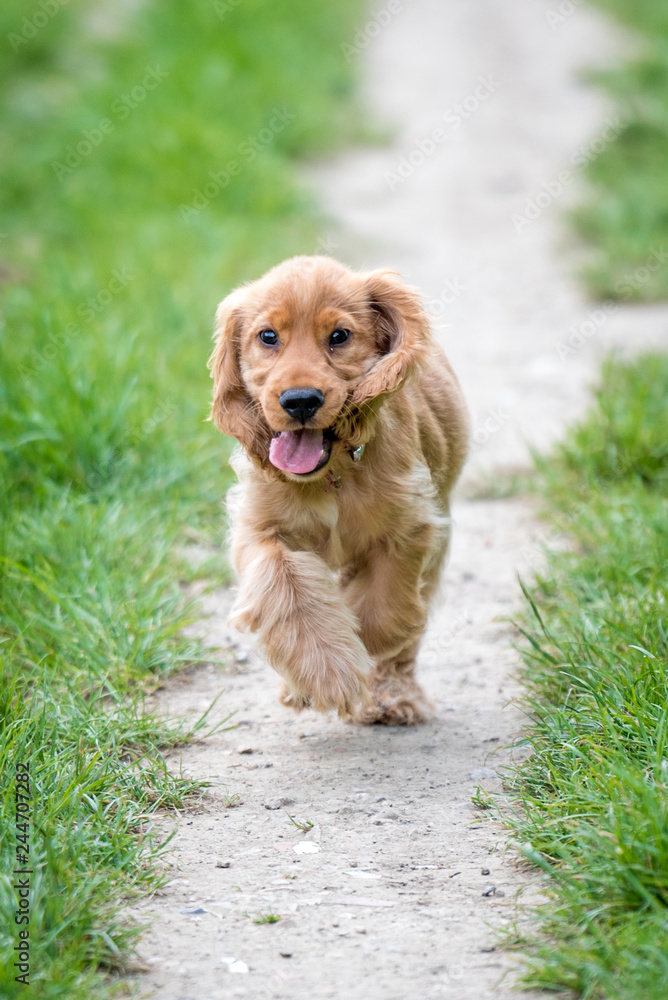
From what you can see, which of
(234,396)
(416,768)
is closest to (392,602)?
(416,768)

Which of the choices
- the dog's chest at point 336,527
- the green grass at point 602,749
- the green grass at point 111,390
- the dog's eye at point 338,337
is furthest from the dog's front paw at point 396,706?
the dog's eye at point 338,337

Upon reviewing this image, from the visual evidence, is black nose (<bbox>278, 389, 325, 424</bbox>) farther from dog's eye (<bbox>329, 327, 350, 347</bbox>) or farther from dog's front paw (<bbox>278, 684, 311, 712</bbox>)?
dog's front paw (<bbox>278, 684, 311, 712</bbox>)

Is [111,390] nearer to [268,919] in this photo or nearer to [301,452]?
[301,452]

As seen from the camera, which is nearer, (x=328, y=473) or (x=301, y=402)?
(x=301, y=402)

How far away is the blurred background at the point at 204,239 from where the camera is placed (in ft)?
14.0

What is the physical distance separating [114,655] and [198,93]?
862cm

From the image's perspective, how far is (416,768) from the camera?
3.58 metres

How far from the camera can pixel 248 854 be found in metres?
3.11

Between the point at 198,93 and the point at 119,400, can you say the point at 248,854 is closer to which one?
the point at 119,400

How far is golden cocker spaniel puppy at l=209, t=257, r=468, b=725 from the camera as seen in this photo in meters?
3.30

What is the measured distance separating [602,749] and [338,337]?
1.36 m

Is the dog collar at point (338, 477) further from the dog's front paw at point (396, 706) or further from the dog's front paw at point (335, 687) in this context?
the dog's front paw at point (396, 706)

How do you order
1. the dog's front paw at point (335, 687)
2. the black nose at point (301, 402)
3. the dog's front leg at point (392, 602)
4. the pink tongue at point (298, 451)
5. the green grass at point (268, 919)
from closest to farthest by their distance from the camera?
the green grass at point (268, 919) < the black nose at point (301, 402) < the pink tongue at point (298, 451) < the dog's front paw at point (335, 687) < the dog's front leg at point (392, 602)

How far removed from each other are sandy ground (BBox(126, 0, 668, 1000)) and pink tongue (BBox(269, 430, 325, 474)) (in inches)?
38.5
